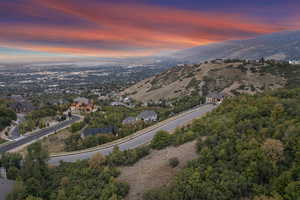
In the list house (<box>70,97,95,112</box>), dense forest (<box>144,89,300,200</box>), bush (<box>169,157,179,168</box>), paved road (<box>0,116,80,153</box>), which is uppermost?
dense forest (<box>144,89,300,200</box>)

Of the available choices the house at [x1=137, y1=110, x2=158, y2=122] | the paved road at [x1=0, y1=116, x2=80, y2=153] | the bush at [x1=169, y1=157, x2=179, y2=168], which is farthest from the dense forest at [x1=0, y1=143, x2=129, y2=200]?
the house at [x1=137, y1=110, x2=158, y2=122]

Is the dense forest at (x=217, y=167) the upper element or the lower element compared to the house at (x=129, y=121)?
upper

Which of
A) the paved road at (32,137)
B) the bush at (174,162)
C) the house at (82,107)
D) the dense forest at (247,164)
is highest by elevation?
the dense forest at (247,164)

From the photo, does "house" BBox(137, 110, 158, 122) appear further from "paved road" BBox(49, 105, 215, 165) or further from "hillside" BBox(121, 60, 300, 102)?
"hillside" BBox(121, 60, 300, 102)

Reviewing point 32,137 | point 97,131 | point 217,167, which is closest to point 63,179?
point 217,167

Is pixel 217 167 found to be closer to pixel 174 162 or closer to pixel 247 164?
pixel 247 164

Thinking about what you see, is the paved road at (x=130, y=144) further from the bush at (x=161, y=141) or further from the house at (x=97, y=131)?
the house at (x=97, y=131)

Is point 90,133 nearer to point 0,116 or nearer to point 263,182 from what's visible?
point 263,182

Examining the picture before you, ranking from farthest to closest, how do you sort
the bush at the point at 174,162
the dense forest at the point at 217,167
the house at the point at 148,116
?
the house at the point at 148,116 < the bush at the point at 174,162 < the dense forest at the point at 217,167

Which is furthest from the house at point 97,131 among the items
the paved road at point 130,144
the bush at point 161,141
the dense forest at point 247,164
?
the dense forest at point 247,164

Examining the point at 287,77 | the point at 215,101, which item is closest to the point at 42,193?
the point at 215,101
